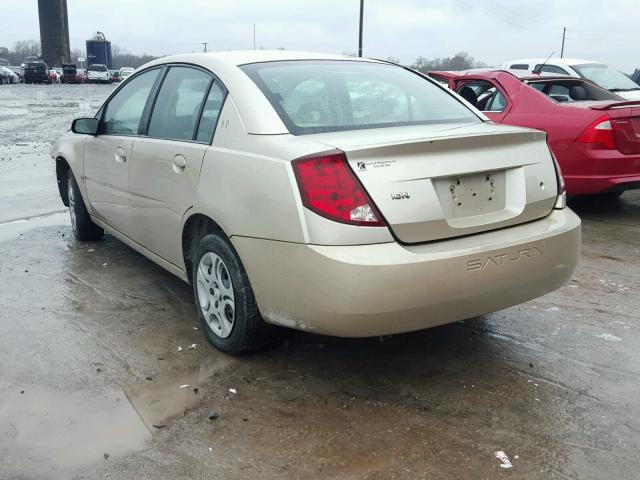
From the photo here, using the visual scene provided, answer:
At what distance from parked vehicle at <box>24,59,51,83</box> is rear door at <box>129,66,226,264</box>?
168 feet

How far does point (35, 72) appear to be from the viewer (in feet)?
164

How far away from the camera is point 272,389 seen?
314cm

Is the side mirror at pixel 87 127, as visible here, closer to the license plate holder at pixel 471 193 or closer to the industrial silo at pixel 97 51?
the license plate holder at pixel 471 193

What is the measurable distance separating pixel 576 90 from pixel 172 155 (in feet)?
18.7

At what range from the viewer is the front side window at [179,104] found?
3725mm

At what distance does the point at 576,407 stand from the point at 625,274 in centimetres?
231

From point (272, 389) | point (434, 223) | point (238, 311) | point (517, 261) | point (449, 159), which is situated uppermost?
point (449, 159)

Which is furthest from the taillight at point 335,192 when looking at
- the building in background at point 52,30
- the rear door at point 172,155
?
the building in background at point 52,30

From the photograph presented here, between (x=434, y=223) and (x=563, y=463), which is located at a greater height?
(x=434, y=223)

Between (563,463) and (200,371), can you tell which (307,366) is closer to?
(200,371)

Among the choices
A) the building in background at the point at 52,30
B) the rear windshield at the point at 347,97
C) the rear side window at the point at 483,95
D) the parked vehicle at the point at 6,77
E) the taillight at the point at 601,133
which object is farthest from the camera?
the building in background at the point at 52,30

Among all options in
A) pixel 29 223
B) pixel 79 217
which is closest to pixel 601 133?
pixel 79 217

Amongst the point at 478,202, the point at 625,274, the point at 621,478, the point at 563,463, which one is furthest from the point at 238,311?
the point at 625,274

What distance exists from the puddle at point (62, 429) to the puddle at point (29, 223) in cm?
326
